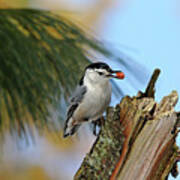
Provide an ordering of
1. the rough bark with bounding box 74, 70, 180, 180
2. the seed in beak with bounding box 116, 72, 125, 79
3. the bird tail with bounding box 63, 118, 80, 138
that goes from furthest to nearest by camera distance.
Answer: the bird tail with bounding box 63, 118, 80, 138
the seed in beak with bounding box 116, 72, 125, 79
the rough bark with bounding box 74, 70, 180, 180

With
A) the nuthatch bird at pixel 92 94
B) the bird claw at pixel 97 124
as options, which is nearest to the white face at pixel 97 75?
the nuthatch bird at pixel 92 94

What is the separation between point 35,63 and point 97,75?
202 mm

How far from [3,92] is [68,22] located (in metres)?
0.33

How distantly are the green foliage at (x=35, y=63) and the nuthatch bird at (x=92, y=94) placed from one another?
0.17 feet

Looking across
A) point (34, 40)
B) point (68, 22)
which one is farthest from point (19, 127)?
point (68, 22)

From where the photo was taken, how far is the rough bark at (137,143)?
120 cm

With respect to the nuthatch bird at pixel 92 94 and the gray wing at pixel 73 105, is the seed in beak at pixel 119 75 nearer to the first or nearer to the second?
the nuthatch bird at pixel 92 94

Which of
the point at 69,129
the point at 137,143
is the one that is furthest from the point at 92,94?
the point at 137,143

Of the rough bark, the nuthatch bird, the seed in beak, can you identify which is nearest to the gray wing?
the nuthatch bird

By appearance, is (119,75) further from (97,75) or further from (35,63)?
(35,63)

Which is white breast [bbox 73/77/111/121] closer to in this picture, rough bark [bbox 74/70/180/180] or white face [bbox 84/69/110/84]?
white face [bbox 84/69/110/84]

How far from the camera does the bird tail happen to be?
5.15 feet

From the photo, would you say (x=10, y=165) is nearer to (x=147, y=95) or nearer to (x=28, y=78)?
(x=28, y=78)

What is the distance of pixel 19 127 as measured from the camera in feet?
5.16
